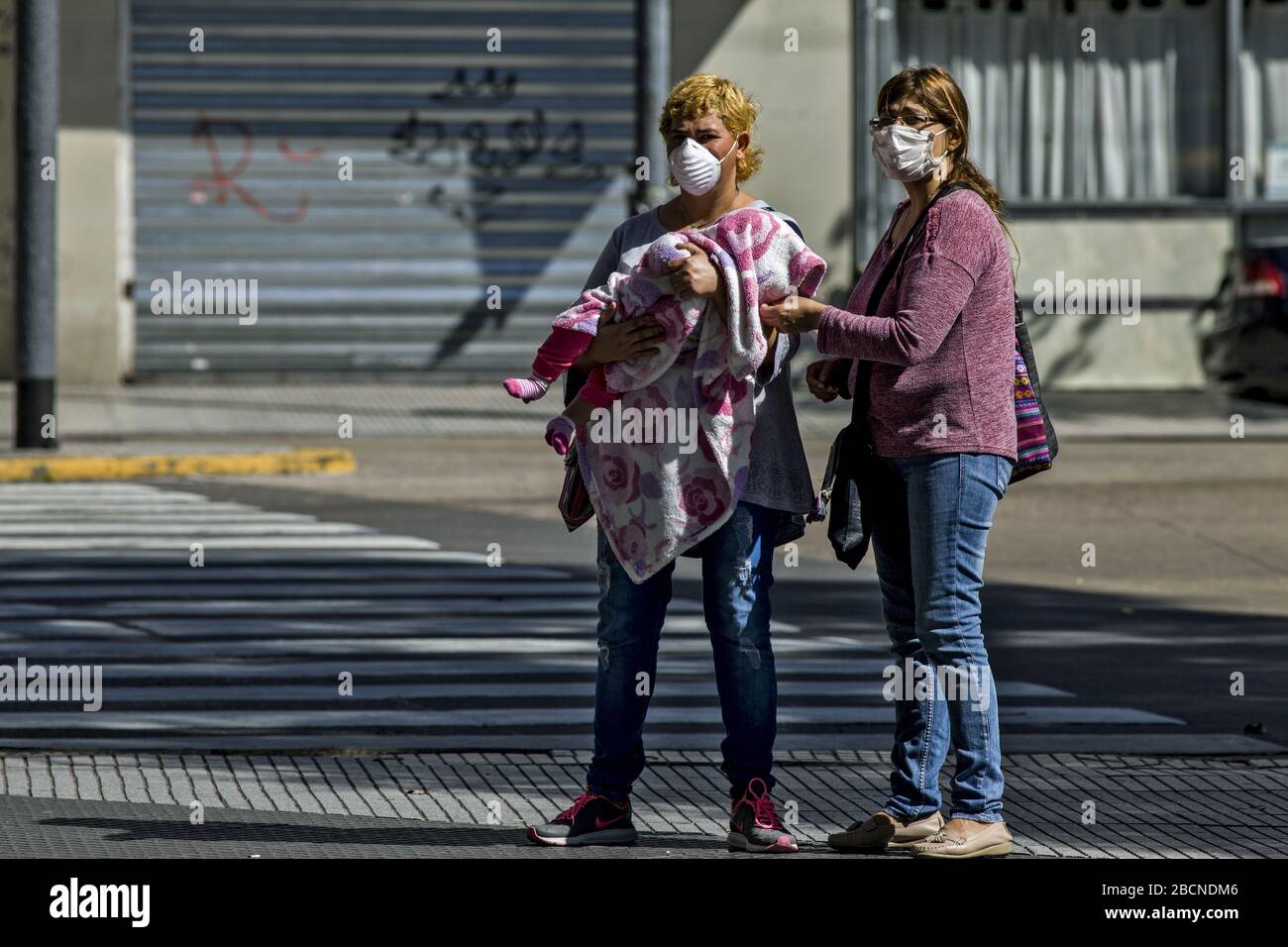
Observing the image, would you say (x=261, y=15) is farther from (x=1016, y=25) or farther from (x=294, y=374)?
(x=1016, y=25)

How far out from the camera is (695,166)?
18.2 feet

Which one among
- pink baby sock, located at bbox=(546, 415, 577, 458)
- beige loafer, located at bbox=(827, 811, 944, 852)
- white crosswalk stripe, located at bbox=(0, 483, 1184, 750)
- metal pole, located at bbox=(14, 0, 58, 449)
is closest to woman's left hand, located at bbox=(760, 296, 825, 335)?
pink baby sock, located at bbox=(546, 415, 577, 458)

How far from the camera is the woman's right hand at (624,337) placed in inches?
221

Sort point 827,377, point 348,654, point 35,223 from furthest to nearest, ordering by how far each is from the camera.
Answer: point 35,223 → point 348,654 → point 827,377

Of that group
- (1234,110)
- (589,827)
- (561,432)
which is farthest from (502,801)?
(1234,110)

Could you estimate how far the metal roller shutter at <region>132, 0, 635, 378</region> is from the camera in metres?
21.7

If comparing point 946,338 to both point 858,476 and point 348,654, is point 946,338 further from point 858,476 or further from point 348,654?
point 348,654

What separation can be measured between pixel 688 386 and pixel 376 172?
16862mm

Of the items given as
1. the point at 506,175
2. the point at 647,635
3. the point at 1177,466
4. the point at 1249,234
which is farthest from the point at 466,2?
the point at 647,635

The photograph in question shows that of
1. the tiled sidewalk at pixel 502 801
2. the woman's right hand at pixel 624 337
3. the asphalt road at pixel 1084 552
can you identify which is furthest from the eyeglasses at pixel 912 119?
the asphalt road at pixel 1084 552

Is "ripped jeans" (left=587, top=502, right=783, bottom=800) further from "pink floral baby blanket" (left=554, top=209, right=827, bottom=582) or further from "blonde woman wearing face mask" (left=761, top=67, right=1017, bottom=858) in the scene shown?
"blonde woman wearing face mask" (left=761, top=67, right=1017, bottom=858)

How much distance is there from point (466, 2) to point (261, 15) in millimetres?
1983

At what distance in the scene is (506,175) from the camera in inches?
877

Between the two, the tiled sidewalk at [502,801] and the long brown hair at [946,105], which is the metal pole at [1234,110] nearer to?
the tiled sidewalk at [502,801]
